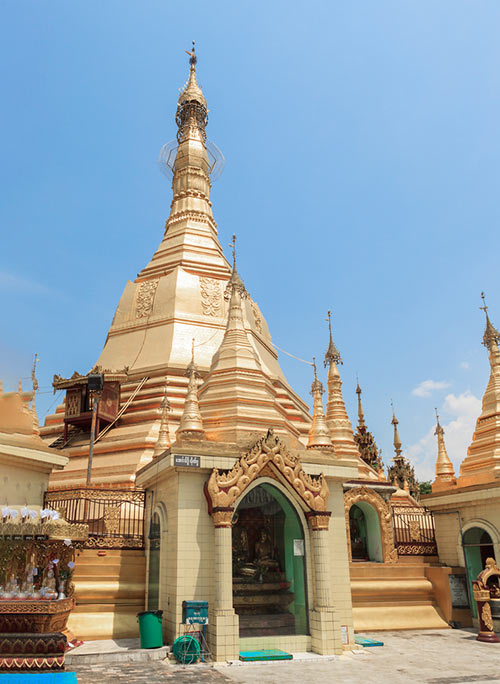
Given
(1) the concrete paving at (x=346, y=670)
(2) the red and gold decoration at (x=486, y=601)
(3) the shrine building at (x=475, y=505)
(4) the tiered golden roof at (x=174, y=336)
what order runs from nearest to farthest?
(1) the concrete paving at (x=346, y=670), (2) the red and gold decoration at (x=486, y=601), (3) the shrine building at (x=475, y=505), (4) the tiered golden roof at (x=174, y=336)

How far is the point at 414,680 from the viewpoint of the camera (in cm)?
951

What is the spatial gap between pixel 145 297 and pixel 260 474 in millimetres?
16827

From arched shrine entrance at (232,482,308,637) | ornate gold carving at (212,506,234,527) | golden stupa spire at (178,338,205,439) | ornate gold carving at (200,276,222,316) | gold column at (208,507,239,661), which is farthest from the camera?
ornate gold carving at (200,276,222,316)

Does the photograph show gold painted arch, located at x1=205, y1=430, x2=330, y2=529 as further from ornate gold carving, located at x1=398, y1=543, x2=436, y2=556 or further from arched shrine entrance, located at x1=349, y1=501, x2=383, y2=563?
arched shrine entrance, located at x1=349, y1=501, x2=383, y2=563

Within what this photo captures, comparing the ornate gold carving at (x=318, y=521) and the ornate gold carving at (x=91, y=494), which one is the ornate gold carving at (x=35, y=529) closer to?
the ornate gold carving at (x=91, y=494)

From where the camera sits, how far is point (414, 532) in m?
18.0

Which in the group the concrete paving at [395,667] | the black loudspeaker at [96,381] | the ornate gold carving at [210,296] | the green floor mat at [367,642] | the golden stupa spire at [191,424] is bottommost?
the concrete paving at [395,667]

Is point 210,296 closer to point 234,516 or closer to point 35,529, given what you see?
point 234,516

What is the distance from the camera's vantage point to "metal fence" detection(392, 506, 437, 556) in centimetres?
1775

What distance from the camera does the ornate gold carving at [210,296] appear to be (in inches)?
1045

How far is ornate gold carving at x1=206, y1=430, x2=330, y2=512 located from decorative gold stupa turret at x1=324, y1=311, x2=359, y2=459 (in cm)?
820

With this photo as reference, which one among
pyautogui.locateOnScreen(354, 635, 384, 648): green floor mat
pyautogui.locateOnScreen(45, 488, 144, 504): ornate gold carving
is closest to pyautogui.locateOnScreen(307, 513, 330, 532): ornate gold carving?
pyautogui.locateOnScreen(354, 635, 384, 648): green floor mat

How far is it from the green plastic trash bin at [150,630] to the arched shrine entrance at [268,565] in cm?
161

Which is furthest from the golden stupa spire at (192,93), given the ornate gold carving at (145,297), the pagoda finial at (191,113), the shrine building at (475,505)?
the shrine building at (475,505)
